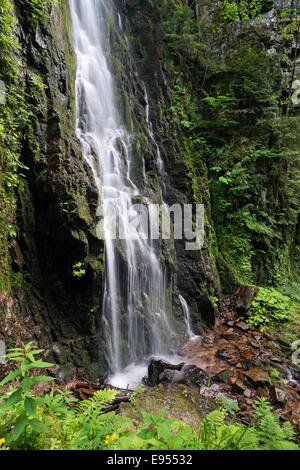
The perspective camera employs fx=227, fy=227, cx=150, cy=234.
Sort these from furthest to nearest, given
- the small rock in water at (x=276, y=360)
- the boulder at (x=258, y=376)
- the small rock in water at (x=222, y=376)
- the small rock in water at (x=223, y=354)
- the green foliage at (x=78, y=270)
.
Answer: the small rock in water at (x=223, y=354), the small rock in water at (x=276, y=360), the small rock in water at (x=222, y=376), the boulder at (x=258, y=376), the green foliage at (x=78, y=270)

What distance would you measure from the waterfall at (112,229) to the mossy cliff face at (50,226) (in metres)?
0.55

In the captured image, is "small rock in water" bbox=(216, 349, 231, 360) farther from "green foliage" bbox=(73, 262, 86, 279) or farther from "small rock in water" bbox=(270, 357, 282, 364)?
"green foliage" bbox=(73, 262, 86, 279)

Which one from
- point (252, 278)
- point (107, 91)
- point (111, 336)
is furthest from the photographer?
point (252, 278)

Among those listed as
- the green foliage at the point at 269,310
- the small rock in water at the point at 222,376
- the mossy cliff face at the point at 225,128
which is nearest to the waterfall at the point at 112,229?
the small rock in water at the point at 222,376

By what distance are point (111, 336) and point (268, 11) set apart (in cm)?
1794

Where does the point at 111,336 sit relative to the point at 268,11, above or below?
below

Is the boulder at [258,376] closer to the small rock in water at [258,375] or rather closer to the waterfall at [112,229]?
the small rock in water at [258,375]

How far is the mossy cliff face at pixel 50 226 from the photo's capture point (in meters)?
3.97

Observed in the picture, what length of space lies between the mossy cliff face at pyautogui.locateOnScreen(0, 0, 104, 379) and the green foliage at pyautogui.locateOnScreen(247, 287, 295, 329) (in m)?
5.12

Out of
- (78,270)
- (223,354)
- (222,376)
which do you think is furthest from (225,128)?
(222,376)

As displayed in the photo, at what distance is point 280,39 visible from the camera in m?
12.2
